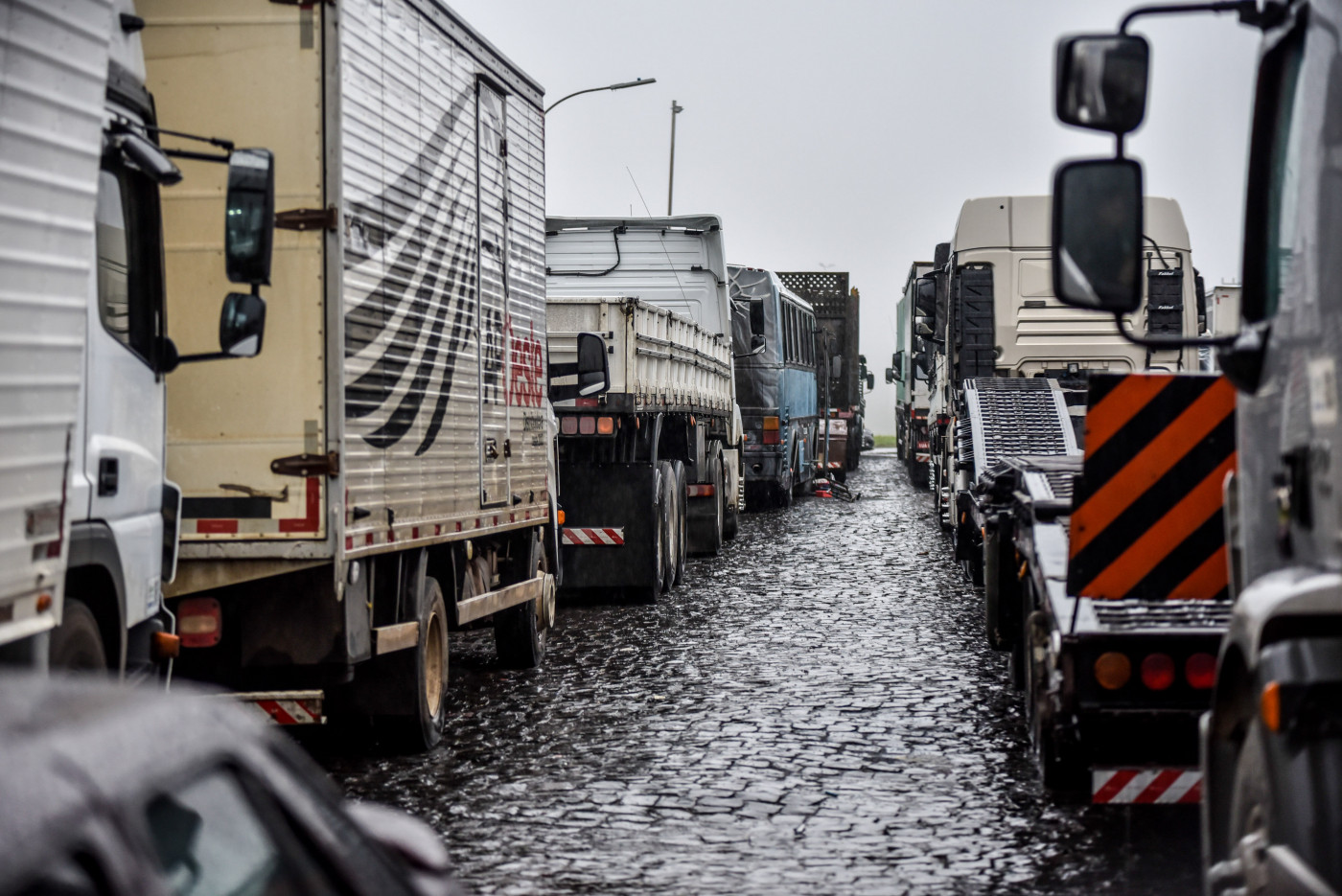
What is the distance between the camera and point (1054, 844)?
6.48 meters

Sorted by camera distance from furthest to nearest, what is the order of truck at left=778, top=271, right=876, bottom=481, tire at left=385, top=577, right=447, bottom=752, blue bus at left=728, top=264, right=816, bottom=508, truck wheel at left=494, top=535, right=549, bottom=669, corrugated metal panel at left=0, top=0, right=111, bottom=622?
truck at left=778, top=271, right=876, bottom=481, blue bus at left=728, top=264, right=816, bottom=508, truck wheel at left=494, top=535, right=549, bottom=669, tire at left=385, top=577, right=447, bottom=752, corrugated metal panel at left=0, top=0, right=111, bottom=622

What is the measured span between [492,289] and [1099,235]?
21.5 feet

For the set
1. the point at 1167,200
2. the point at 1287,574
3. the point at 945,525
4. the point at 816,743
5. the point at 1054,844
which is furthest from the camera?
the point at 945,525

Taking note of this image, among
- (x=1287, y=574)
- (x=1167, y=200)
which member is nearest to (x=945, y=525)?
(x=1167, y=200)

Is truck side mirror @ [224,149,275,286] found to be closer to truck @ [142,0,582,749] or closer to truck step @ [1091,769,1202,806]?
truck @ [142,0,582,749]

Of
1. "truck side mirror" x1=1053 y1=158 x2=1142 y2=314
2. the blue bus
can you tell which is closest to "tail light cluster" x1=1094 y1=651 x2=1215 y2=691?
"truck side mirror" x1=1053 y1=158 x2=1142 y2=314

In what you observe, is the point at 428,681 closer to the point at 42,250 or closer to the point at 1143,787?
the point at 1143,787

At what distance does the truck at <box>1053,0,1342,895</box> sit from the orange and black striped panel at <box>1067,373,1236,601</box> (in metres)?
1.59

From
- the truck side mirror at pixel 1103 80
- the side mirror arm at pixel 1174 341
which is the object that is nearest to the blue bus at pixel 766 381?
the side mirror arm at pixel 1174 341

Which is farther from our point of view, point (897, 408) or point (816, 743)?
point (897, 408)

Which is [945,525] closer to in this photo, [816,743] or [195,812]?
[816,743]

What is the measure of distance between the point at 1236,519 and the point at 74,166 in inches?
126

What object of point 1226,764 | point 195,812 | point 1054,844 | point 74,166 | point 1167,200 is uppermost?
point 1167,200

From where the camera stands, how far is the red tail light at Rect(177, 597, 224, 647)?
7234mm
